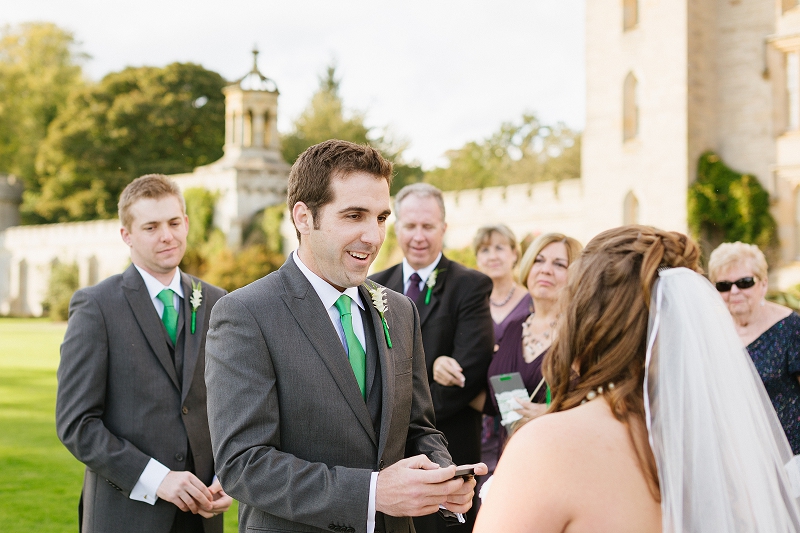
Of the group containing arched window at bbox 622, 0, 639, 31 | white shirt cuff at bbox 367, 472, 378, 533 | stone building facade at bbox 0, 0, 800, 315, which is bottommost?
white shirt cuff at bbox 367, 472, 378, 533

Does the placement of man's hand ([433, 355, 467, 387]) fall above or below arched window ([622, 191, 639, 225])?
below

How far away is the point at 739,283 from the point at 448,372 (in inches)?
75.9

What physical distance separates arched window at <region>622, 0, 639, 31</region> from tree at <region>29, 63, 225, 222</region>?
34.1 meters

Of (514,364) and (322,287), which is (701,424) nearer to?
(322,287)

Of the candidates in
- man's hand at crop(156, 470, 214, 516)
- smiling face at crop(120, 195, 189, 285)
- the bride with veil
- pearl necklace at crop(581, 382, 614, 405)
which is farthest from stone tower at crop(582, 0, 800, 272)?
pearl necklace at crop(581, 382, 614, 405)

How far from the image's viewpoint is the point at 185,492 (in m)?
3.43

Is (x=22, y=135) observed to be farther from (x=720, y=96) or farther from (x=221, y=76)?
(x=720, y=96)

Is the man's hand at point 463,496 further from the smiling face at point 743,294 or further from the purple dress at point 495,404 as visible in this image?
the smiling face at point 743,294

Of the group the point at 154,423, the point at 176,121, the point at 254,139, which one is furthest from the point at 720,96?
the point at 176,121

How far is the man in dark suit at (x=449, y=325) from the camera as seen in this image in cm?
434

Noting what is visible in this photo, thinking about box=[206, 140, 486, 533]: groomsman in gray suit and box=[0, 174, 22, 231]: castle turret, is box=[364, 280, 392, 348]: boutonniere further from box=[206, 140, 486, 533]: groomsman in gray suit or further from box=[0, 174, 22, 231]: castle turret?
box=[0, 174, 22, 231]: castle turret

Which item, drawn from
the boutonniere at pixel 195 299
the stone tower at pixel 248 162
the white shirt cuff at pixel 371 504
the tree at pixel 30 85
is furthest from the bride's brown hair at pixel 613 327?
the tree at pixel 30 85

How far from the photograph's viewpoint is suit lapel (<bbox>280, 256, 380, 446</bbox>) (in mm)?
2498

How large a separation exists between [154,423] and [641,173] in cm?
2004
